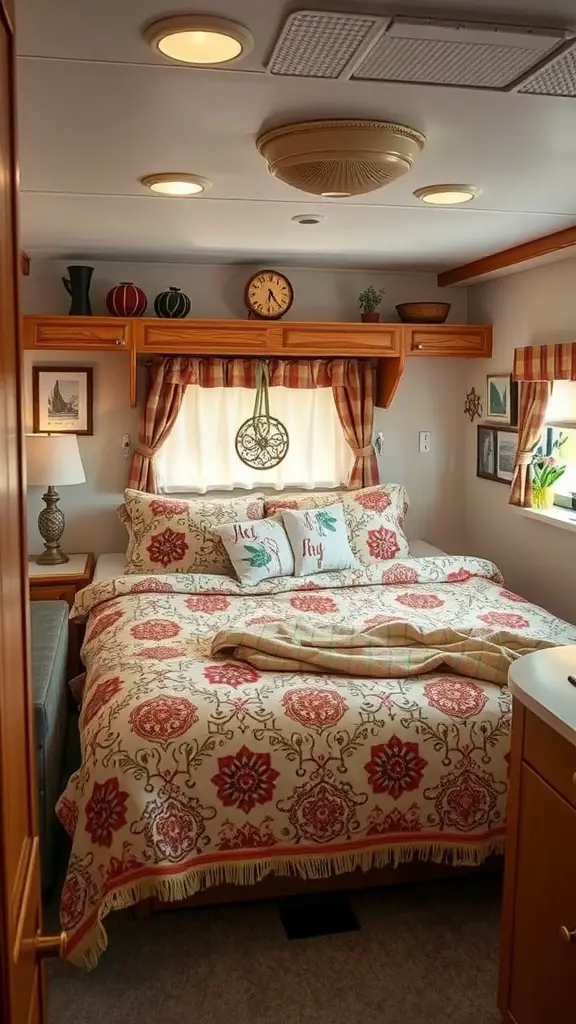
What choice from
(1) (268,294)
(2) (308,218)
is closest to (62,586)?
(1) (268,294)

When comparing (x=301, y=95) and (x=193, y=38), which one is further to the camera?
(x=301, y=95)

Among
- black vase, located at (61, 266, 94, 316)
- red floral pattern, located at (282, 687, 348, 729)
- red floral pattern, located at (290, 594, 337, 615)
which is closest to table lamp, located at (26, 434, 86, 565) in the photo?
black vase, located at (61, 266, 94, 316)

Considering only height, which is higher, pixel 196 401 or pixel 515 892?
pixel 196 401

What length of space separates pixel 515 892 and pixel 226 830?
80 centimetres

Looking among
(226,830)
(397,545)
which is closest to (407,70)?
(226,830)

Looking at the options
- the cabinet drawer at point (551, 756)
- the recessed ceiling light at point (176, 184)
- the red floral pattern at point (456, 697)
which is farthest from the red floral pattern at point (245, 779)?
the recessed ceiling light at point (176, 184)

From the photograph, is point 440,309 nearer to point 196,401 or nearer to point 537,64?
point 196,401

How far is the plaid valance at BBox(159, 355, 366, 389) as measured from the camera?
4.41m

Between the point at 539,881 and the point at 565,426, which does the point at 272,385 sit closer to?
the point at 565,426

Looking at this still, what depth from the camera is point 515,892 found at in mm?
1904

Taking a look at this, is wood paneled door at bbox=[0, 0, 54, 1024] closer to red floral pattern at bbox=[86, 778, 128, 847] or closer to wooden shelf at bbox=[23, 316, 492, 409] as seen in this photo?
red floral pattern at bbox=[86, 778, 128, 847]

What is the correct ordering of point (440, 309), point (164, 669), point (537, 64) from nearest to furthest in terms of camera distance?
point (537, 64)
point (164, 669)
point (440, 309)

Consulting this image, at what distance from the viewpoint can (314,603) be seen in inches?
142

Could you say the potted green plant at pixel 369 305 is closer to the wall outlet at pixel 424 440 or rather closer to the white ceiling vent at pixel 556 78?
the wall outlet at pixel 424 440
